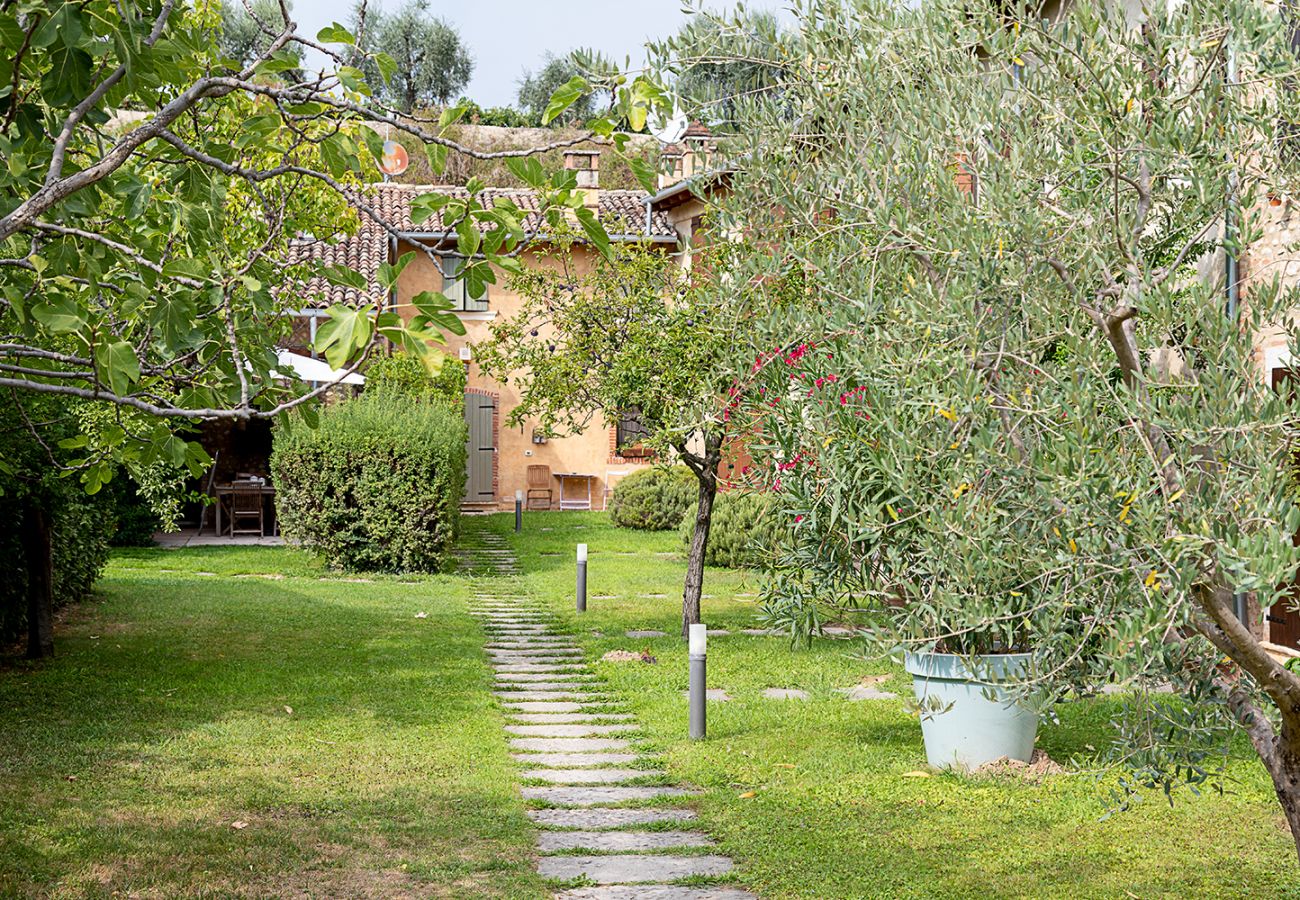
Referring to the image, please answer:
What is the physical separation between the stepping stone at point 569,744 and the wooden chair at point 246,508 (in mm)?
13770

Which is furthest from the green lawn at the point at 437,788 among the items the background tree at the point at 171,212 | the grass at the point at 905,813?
the background tree at the point at 171,212

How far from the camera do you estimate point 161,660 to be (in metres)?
11.1

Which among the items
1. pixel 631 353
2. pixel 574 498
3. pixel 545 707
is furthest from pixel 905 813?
pixel 574 498

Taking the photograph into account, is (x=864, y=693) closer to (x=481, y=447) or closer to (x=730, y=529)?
(x=730, y=529)

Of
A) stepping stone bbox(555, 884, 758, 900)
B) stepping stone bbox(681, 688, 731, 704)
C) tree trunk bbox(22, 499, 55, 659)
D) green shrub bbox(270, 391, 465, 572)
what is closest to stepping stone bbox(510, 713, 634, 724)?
stepping stone bbox(681, 688, 731, 704)

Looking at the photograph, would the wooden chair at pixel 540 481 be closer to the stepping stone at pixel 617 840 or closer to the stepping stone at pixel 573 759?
the stepping stone at pixel 573 759

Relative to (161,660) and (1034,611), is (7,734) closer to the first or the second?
(161,660)

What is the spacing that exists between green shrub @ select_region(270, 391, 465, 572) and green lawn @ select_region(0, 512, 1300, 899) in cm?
459

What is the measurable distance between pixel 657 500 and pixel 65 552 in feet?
43.5

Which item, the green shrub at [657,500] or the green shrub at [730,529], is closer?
the green shrub at [730,529]

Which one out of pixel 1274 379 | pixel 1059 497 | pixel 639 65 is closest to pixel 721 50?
pixel 639 65

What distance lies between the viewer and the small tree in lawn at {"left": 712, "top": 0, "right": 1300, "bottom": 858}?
10.9ft

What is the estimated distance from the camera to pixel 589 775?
7898 millimetres

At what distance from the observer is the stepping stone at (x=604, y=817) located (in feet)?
22.4
